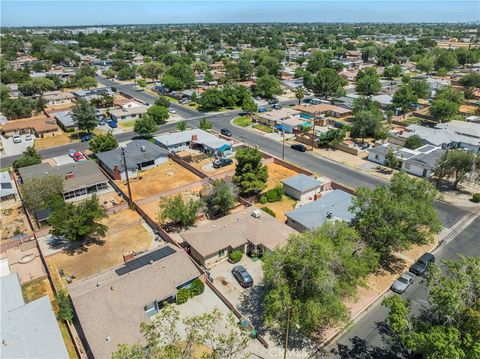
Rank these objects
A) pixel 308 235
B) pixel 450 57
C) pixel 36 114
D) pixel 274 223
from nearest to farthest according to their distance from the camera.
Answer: pixel 308 235, pixel 274 223, pixel 36 114, pixel 450 57

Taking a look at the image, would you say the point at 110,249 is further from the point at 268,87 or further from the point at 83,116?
the point at 268,87

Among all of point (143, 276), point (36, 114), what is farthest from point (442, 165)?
point (36, 114)

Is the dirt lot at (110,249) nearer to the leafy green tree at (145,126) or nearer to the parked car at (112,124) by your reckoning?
the leafy green tree at (145,126)

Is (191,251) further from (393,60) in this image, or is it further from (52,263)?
(393,60)

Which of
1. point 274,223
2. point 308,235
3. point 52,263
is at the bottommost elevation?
point 52,263

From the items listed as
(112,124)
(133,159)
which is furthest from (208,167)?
(112,124)

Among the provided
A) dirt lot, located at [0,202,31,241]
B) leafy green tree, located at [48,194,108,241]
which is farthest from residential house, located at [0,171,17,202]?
leafy green tree, located at [48,194,108,241]

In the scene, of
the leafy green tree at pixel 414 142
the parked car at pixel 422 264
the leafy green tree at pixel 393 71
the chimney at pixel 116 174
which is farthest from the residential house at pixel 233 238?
the leafy green tree at pixel 393 71
